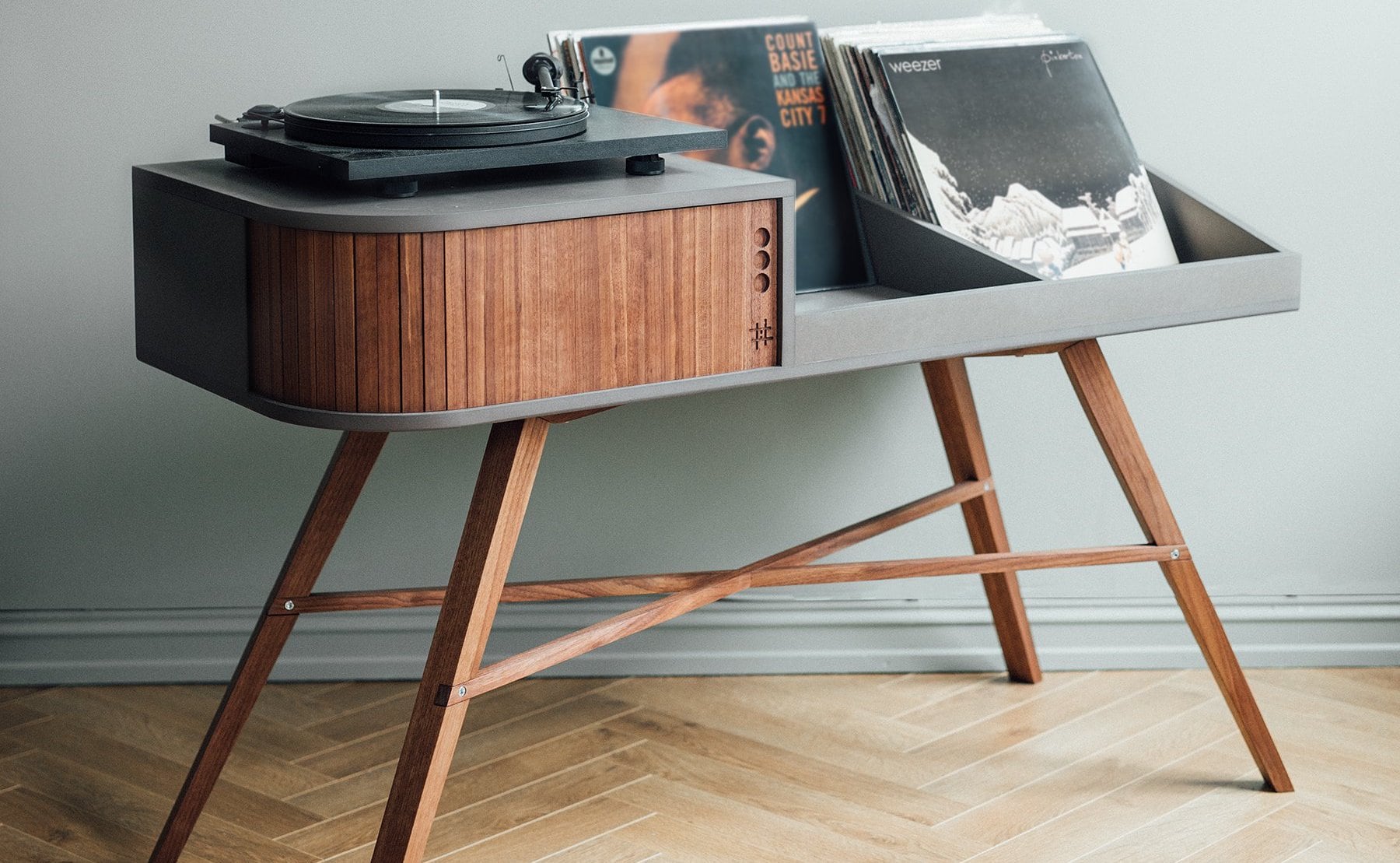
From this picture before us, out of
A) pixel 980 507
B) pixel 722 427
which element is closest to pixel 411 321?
pixel 722 427

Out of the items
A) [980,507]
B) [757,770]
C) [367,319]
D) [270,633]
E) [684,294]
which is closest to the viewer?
[367,319]

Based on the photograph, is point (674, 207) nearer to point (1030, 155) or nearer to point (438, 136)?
point (438, 136)

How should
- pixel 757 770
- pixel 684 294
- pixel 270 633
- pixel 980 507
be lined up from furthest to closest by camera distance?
pixel 980 507
pixel 757 770
pixel 270 633
pixel 684 294

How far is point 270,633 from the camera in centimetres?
169

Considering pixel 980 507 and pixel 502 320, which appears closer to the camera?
pixel 502 320

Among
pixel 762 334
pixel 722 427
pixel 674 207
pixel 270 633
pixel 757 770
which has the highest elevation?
pixel 674 207

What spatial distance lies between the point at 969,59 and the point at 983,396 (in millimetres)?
601

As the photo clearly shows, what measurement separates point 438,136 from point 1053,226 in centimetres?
77

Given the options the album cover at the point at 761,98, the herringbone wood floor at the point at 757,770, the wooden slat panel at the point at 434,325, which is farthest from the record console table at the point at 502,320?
the herringbone wood floor at the point at 757,770

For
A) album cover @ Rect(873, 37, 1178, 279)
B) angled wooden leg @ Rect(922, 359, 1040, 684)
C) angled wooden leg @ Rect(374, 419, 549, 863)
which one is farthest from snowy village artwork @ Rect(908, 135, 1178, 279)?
angled wooden leg @ Rect(374, 419, 549, 863)

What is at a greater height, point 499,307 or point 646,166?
point 646,166

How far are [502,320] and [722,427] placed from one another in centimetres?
95

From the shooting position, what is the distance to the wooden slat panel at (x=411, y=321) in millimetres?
1247

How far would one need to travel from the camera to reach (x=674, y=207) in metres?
1.36
